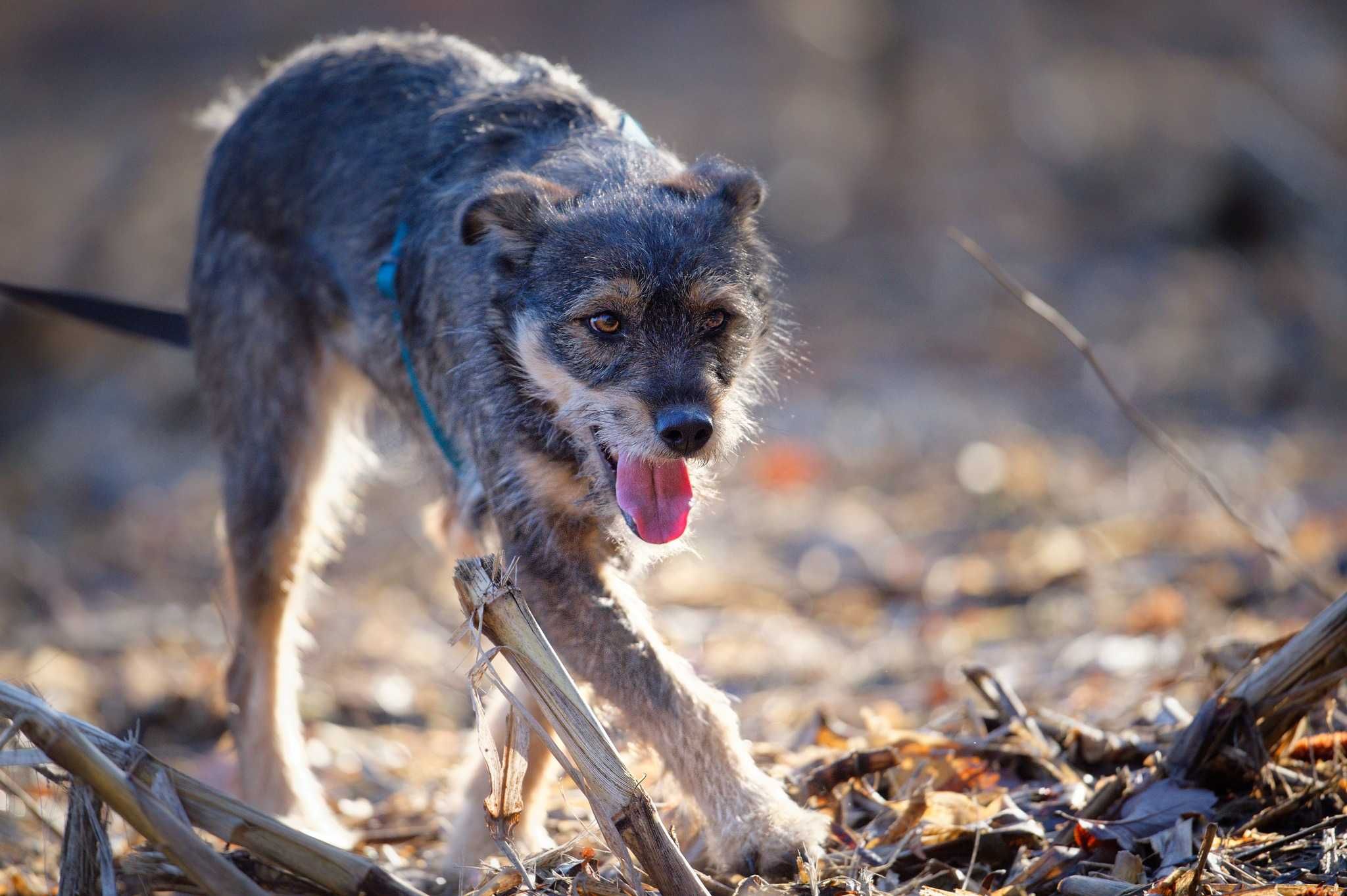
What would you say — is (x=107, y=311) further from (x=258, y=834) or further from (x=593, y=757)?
(x=593, y=757)

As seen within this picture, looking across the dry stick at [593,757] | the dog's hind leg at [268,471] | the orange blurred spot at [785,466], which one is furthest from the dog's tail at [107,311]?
the orange blurred spot at [785,466]

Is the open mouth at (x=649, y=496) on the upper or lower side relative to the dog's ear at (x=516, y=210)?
lower

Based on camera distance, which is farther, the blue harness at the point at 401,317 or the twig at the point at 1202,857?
the blue harness at the point at 401,317

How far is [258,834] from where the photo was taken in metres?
2.73

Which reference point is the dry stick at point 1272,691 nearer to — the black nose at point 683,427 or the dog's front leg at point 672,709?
the dog's front leg at point 672,709

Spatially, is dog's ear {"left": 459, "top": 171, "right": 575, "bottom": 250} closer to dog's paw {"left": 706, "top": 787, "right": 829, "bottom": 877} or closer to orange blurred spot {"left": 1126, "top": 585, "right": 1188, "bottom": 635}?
dog's paw {"left": 706, "top": 787, "right": 829, "bottom": 877}

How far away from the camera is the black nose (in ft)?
11.0

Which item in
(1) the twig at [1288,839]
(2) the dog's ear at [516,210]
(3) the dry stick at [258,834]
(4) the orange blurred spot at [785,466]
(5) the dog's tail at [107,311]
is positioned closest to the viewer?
(3) the dry stick at [258,834]

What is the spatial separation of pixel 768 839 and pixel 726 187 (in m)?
1.92

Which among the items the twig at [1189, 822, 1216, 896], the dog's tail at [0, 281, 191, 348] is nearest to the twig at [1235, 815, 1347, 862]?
the twig at [1189, 822, 1216, 896]

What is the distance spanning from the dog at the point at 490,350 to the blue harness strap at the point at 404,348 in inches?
0.4

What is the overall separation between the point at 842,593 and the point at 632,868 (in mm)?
4484

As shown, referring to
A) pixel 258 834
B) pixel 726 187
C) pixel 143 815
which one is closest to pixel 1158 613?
pixel 726 187

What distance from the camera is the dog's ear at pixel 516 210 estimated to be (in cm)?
368
